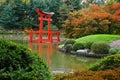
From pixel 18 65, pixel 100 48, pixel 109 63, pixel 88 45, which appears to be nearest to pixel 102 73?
pixel 109 63

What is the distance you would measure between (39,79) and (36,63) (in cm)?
27

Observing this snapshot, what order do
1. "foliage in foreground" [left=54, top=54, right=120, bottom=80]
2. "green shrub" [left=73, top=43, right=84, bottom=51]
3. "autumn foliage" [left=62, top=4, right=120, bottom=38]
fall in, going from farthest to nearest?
1. "autumn foliage" [left=62, top=4, right=120, bottom=38]
2. "green shrub" [left=73, top=43, right=84, bottom=51]
3. "foliage in foreground" [left=54, top=54, right=120, bottom=80]

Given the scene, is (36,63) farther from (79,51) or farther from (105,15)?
(105,15)

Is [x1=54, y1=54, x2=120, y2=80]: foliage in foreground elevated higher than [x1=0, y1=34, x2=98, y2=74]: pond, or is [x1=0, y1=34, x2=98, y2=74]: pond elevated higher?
[x1=54, y1=54, x2=120, y2=80]: foliage in foreground

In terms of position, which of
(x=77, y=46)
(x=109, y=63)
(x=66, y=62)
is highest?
(x=109, y=63)

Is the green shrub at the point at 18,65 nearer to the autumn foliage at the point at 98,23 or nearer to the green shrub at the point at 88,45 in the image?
the green shrub at the point at 88,45

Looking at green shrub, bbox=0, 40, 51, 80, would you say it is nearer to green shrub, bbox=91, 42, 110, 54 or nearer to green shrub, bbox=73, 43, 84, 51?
green shrub, bbox=91, 42, 110, 54

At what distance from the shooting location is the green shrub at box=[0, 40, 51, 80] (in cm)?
369

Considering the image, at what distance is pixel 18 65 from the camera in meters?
3.78

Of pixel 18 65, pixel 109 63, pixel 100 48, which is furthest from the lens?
pixel 100 48

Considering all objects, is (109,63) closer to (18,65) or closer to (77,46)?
(18,65)

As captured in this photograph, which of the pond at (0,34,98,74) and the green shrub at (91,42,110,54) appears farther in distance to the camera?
the green shrub at (91,42,110,54)

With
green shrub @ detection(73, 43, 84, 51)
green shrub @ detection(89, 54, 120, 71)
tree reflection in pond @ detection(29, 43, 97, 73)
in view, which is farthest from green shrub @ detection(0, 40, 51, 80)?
green shrub @ detection(73, 43, 84, 51)

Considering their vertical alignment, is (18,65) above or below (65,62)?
above
